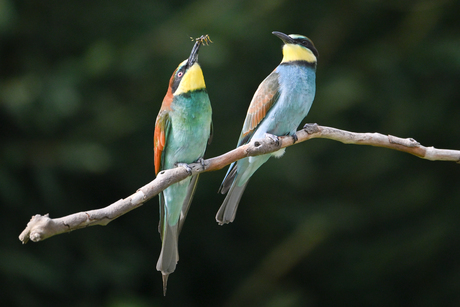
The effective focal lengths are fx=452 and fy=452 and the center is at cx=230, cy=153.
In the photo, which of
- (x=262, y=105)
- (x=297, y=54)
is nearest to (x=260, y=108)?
(x=262, y=105)

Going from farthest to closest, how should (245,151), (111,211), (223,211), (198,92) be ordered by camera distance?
(223,211), (198,92), (245,151), (111,211)

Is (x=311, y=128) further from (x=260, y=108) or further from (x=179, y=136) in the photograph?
(x=179, y=136)

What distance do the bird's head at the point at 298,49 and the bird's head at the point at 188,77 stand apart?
38 cm

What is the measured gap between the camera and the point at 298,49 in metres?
1.76

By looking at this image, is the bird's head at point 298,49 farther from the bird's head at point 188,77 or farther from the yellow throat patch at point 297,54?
the bird's head at point 188,77

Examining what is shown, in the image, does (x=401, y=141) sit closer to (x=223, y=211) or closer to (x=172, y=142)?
(x=223, y=211)

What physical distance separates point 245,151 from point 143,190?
34cm

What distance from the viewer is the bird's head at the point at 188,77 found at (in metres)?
1.49

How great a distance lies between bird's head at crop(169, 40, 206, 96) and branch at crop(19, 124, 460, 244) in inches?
11.1

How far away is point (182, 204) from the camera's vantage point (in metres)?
1.83

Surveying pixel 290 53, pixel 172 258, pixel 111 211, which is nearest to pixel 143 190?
pixel 111 211

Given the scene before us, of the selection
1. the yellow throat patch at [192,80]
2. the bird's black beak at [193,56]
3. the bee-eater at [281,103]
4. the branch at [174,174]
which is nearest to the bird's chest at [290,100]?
the bee-eater at [281,103]

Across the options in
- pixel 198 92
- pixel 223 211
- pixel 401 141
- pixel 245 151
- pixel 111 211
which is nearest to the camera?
pixel 111 211

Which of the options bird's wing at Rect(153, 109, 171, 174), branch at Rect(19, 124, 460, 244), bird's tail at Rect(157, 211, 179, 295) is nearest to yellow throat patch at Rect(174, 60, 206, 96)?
bird's wing at Rect(153, 109, 171, 174)
